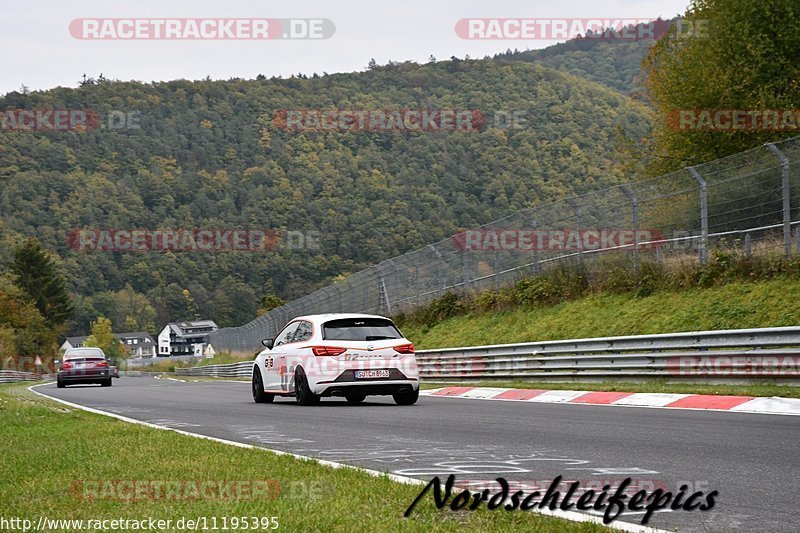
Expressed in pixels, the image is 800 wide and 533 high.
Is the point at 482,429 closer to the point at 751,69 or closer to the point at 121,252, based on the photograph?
the point at 751,69

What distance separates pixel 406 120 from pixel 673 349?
8572 centimetres

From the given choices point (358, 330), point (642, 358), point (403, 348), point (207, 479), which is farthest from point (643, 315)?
point (207, 479)

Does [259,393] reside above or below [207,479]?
below

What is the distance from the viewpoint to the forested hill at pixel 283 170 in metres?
79.7

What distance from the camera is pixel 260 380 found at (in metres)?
18.9

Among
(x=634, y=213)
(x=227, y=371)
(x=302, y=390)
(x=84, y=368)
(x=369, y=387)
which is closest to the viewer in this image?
Answer: (x=369, y=387)

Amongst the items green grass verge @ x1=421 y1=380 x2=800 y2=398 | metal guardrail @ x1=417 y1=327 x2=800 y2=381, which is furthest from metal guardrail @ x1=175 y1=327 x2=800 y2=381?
green grass verge @ x1=421 y1=380 x2=800 y2=398

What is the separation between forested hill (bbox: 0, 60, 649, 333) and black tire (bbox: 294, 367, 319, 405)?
183 feet

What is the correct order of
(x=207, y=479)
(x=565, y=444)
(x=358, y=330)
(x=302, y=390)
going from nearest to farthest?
(x=207, y=479)
(x=565, y=444)
(x=358, y=330)
(x=302, y=390)

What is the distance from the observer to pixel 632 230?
75.5 ft

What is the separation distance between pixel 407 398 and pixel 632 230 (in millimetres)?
8162

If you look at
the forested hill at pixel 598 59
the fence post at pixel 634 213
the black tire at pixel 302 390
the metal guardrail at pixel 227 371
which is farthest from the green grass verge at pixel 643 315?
the forested hill at pixel 598 59

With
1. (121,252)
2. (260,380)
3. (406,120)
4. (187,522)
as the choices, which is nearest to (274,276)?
(406,120)

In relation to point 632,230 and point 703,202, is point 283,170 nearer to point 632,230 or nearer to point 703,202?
point 632,230
